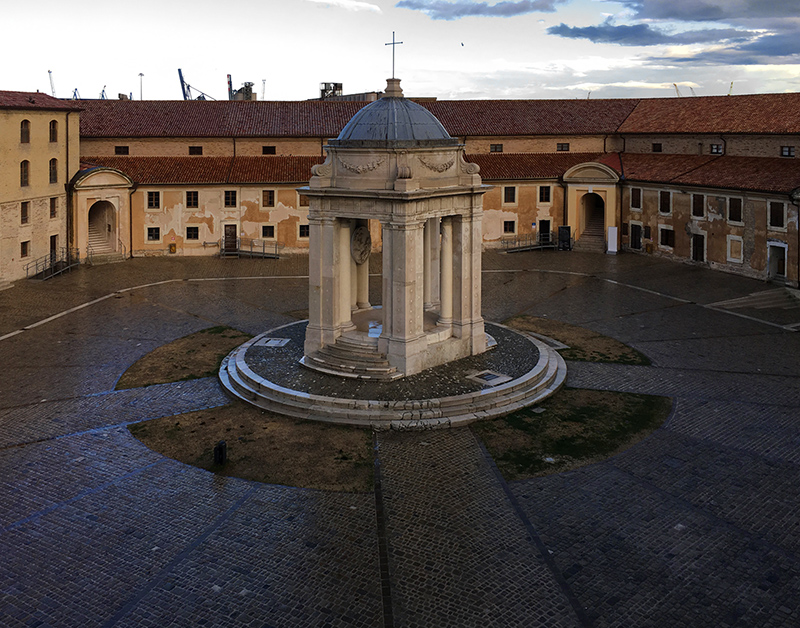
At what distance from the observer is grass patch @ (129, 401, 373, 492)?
19.5 meters

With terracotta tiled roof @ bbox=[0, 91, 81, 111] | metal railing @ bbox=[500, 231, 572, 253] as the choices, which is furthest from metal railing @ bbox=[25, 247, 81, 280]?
metal railing @ bbox=[500, 231, 572, 253]

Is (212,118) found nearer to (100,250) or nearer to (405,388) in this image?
(100,250)

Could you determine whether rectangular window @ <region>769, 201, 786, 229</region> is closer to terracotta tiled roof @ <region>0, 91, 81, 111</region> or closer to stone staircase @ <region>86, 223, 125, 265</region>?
stone staircase @ <region>86, 223, 125, 265</region>

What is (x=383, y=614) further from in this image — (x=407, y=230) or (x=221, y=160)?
(x=221, y=160)

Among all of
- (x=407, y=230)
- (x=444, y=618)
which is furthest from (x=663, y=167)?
(x=444, y=618)

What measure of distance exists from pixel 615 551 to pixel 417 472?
562cm

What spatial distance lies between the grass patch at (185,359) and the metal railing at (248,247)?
21691 mm

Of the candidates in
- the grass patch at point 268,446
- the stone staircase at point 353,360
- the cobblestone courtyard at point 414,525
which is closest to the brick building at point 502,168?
the cobblestone courtyard at point 414,525

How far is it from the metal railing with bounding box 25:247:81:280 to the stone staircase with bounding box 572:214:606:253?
35239mm

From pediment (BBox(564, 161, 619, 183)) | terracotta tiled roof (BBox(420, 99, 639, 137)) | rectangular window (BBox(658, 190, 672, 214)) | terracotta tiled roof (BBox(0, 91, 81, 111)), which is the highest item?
terracotta tiled roof (BBox(420, 99, 639, 137))

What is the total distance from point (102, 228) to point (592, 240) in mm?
35547

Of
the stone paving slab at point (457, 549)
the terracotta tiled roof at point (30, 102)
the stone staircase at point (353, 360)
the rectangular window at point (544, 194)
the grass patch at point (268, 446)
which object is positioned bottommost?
the stone paving slab at point (457, 549)

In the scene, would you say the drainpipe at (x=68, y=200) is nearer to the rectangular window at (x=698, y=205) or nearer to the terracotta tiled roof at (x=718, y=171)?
the terracotta tiled roof at (x=718, y=171)

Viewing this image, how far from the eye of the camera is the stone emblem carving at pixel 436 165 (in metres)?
26.0
